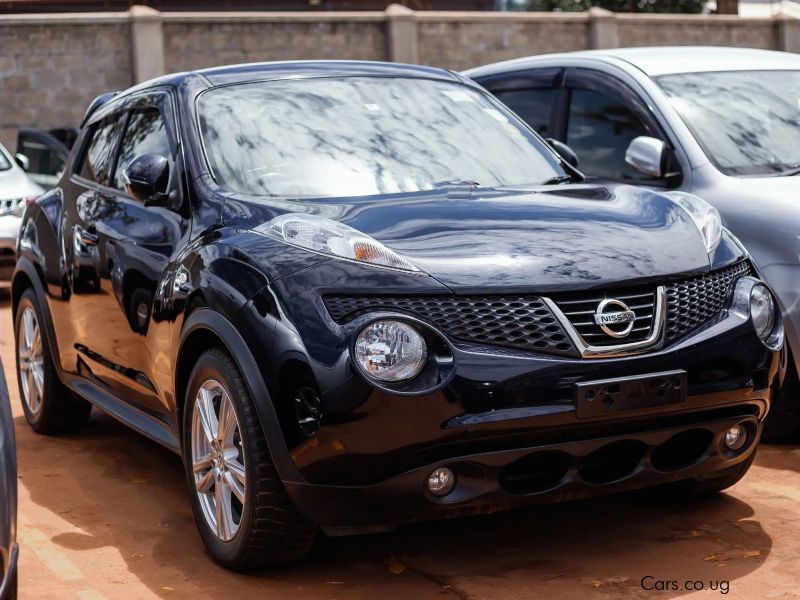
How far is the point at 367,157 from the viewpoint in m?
5.00

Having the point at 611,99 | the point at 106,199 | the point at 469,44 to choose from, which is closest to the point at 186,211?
the point at 106,199

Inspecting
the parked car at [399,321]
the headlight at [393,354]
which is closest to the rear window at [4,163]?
the parked car at [399,321]

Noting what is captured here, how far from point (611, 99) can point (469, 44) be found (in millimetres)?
28490

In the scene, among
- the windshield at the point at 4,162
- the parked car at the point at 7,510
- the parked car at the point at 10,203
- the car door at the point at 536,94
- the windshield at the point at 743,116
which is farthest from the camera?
the windshield at the point at 4,162

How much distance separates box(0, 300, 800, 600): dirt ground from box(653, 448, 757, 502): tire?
0.14 ft

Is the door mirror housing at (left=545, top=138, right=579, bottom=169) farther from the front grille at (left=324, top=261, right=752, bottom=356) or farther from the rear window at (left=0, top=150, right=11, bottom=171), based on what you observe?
the rear window at (left=0, top=150, right=11, bottom=171)

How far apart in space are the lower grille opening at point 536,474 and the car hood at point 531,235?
51 cm

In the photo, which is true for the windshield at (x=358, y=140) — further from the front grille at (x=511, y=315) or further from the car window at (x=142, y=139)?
the front grille at (x=511, y=315)

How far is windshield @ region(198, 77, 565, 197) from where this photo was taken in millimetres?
4906

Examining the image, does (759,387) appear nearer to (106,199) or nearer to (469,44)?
(106,199)

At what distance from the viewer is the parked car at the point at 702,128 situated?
227 inches

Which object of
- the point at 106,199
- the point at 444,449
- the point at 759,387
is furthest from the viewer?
the point at 106,199

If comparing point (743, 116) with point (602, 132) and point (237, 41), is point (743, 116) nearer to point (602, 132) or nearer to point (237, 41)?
point (602, 132)

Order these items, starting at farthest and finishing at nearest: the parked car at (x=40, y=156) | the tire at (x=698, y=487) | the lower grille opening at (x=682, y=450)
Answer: the parked car at (x=40, y=156) → the tire at (x=698, y=487) → the lower grille opening at (x=682, y=450)
